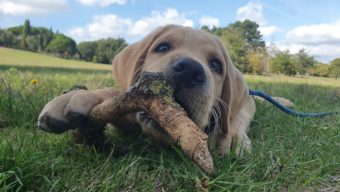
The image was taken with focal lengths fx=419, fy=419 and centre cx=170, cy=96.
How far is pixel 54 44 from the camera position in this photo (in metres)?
73.4

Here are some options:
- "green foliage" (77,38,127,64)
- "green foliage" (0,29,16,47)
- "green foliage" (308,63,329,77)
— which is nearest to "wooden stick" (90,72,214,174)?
"green foliage" (308,63,329,77)

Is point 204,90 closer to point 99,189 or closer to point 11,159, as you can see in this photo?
point 99,189

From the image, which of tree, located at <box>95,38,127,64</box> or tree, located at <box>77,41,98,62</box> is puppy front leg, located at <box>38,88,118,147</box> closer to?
tree, located at <box>95,38,127,64</box>

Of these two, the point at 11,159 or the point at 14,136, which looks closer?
the point at 11,159

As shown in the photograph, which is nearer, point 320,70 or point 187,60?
point 187,60

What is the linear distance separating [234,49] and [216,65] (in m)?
9.60

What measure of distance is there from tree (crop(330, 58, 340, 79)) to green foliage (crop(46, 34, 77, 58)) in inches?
2302

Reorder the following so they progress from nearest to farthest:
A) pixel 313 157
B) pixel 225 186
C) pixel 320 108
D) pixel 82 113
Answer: pixel 225 186 → pixel 82 113 → pixel 313 157 → pixel 320 108

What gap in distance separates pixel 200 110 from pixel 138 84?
66 cm

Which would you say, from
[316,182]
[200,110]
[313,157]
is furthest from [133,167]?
[313,157]

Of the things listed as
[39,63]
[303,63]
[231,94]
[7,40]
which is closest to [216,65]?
[231,94]

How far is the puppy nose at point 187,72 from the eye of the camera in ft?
8.65

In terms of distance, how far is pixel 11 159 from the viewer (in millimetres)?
2115

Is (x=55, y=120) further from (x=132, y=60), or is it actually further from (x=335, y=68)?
(x=335, y=68)
